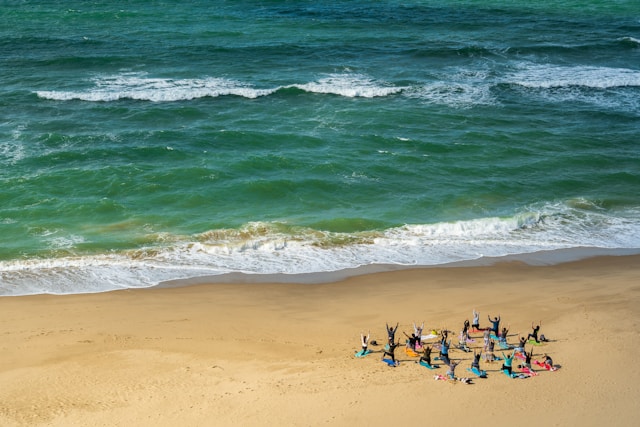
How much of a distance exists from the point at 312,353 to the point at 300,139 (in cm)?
1862

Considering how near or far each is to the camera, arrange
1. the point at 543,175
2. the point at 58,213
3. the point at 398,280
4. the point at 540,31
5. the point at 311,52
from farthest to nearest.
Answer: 1. the point at 540,31
2. the point at 311,52
3. the point at 543,175
4. the point at 58,213
5. the point at 398,280

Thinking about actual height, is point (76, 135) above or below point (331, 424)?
above

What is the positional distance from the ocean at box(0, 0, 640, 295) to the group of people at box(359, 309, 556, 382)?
19.2 feet

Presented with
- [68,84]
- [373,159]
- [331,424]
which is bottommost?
[331,424]

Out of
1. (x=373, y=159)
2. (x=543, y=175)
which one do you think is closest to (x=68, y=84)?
(x=373, y=159)

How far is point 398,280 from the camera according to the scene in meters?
28.3

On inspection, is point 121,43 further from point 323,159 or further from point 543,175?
point 543,175

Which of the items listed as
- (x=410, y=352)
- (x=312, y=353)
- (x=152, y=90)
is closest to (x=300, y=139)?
(x=152, y=90)

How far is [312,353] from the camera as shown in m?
23.0

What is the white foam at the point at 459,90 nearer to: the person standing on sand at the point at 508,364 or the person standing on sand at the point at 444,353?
the person standing on sand at the point at 444,353

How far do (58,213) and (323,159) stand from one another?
42.1 feet

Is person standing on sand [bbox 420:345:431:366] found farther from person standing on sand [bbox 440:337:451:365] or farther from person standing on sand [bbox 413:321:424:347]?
person standing on sand [bbox 413:321:424:347]

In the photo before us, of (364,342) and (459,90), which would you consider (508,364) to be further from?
(459,90)

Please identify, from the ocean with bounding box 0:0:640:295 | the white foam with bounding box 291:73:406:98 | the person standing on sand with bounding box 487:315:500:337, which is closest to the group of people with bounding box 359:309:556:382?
Result: the person standing on sand with bounding box 487:315:500:337
